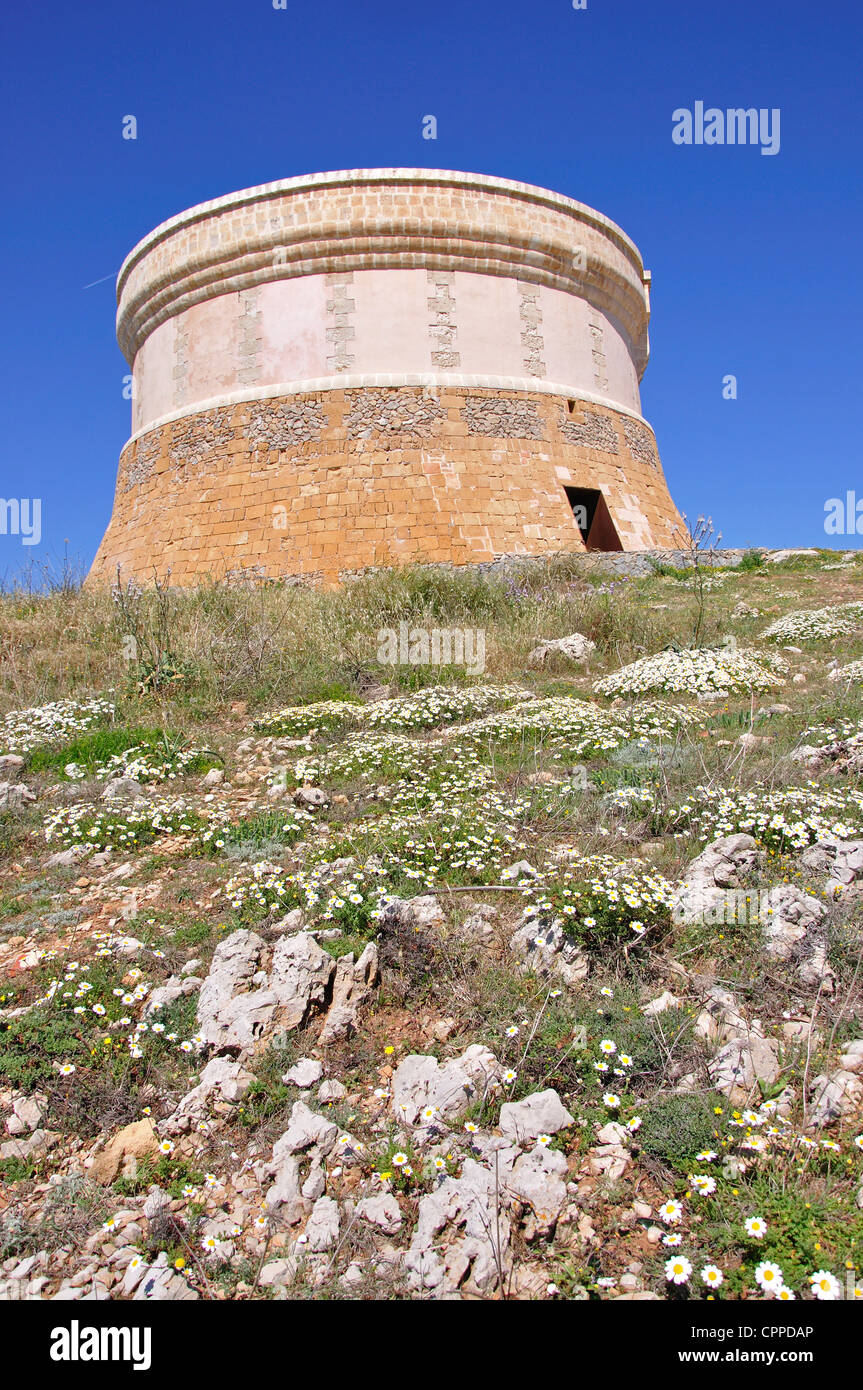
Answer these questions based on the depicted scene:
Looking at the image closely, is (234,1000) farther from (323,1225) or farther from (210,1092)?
(323,1225)

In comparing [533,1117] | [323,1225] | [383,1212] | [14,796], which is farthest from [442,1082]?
[14,796]

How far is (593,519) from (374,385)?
184 inches

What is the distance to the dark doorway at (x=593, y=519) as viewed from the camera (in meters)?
14.4

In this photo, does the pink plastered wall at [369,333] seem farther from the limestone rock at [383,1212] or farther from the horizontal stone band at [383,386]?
the limestone rock at [383,1212]

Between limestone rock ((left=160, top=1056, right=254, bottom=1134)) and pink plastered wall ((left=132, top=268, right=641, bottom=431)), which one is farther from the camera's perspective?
pink plastered wall ((left=132, top=268, right=641, bottom=431))

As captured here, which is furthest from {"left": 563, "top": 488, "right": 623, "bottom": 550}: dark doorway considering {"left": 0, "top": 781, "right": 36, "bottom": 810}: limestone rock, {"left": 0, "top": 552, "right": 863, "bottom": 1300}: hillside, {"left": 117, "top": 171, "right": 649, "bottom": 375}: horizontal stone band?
{"left": 0, "top": 781, "right": 36, "bottom": 810}: limestone rock

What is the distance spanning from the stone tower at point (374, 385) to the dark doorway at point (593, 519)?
49 mm

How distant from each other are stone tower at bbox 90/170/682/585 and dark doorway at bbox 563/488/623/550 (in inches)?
1.9

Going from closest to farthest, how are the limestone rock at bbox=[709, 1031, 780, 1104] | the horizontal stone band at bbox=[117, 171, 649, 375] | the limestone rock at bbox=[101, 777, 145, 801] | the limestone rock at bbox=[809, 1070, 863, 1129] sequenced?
the limestone rock at bbox=[809, 1070, 863, 1129] < the limestone rock at bbox=[709, 1031, 780, 1104] < the limestone rock at bbox=[101, 777, 145, 801] < the horizontal stone band at bbox=[117, 171, 649, 375]

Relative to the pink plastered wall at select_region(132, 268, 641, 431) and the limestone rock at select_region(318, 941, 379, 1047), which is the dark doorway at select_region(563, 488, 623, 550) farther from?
the limestone rock at select_region(318, 941, 379, 1047)

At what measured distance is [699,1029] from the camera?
2.67 meters

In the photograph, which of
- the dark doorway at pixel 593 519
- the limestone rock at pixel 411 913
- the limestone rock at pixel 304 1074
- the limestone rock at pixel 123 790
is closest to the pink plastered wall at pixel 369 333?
the dark doorway at pixel 593 519

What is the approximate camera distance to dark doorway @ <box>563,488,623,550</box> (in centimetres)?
1438
